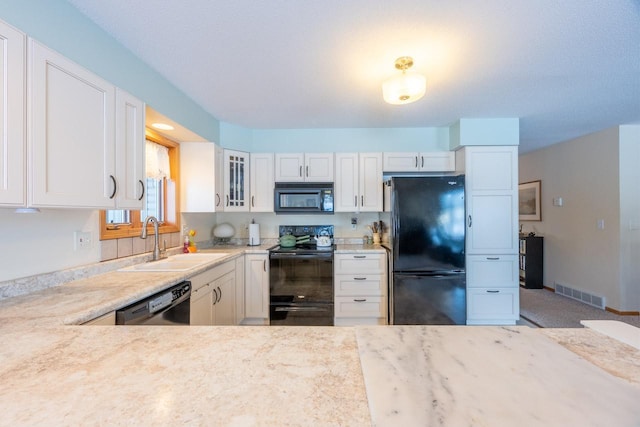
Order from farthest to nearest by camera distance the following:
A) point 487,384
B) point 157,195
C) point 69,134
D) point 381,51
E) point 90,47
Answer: point 157,195
point 381,51
point 90,47
point 69,134
point 487,384

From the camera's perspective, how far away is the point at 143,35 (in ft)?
5.20

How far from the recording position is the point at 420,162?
3123mm

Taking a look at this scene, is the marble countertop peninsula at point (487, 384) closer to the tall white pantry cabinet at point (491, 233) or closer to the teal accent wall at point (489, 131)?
the tall white pantry cabinet at point (491, 233)

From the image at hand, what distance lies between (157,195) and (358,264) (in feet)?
7.05

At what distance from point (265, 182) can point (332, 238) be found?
1.09 m

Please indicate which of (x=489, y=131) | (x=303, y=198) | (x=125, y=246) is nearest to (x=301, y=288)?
(x=303, y=198)

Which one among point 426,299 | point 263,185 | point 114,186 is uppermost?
point 263,185

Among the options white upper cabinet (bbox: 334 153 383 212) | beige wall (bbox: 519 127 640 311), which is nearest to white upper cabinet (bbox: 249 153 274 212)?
A: white upper cabinet (bbox: 334 153 383 212)

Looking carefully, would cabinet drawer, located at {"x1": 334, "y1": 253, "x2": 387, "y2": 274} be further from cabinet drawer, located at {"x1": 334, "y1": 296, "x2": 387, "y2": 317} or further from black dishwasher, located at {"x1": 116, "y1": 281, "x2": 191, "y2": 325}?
black dishwasher, located at {"x1": 116, "y1": 281, "x2": 191, "y2": 325}

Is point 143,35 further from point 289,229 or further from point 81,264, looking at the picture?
point 289,229

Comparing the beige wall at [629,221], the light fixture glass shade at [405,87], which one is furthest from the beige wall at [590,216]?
the light fixture glass shade at [405,87]

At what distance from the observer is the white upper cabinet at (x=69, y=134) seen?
3.64ft

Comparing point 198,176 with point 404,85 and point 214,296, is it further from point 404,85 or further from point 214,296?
A: point 404,85

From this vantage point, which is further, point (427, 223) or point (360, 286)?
point (360, 286)
